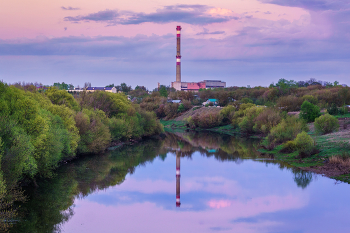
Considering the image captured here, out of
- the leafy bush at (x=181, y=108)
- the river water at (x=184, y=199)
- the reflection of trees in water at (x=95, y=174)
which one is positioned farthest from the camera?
the leafy bush at (x=181, y=108)

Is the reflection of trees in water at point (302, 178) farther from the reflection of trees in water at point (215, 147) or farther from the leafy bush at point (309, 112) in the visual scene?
the leafy bush at point (309, 112)

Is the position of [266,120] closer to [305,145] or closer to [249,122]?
[249,122]

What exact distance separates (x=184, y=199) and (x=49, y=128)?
12496 mm

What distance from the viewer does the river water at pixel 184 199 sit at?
1977 cm

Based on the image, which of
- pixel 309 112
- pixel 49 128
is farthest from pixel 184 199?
pixel 309 112

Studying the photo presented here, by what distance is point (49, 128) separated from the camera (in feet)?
96.1

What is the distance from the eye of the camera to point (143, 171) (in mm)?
35031

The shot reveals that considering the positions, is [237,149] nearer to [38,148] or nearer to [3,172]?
[38,148]

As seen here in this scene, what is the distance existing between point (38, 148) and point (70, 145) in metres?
8.64

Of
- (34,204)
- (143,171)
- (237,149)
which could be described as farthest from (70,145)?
(237,149)

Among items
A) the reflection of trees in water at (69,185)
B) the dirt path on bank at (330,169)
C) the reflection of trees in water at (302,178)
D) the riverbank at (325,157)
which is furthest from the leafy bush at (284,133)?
the reflection of trees in water at (69,185)

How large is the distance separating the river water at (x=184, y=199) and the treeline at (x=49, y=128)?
6.64ft

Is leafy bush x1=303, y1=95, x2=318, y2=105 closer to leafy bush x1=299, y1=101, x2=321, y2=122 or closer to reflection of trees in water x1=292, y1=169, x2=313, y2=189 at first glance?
leafy bush x1=299, y1=101, x2=321, y2=122

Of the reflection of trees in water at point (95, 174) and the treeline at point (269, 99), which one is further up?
the treeline at point (269, 99)
